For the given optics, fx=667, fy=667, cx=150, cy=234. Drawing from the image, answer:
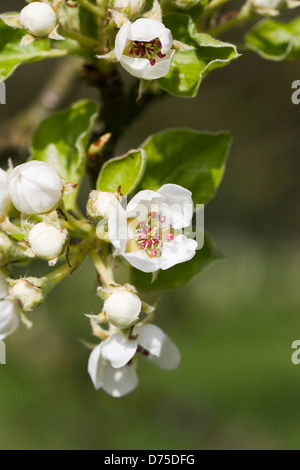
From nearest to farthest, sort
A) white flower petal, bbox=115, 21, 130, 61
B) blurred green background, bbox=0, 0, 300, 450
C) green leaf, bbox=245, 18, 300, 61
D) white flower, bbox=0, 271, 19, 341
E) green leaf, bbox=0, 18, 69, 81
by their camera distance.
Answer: white flower petal, bbox=115, 21, 130, 61, white flower, bbox=0, 271, 19, 341, green leaf, bbox=0, 18, 69, 81, green leaf, bbox=245, 18, 300, 61, blurred green background, bbox=0, 0, 300, 450

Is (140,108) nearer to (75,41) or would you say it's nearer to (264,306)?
(75,41)

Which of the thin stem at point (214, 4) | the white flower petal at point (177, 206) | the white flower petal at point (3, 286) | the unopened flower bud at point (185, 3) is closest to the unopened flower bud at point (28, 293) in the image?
the white flower petal at point (3, 286)

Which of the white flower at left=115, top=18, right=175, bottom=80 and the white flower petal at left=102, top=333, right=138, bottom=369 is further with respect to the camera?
the white flower petal at left=102, top=333, right=138, bottom=369

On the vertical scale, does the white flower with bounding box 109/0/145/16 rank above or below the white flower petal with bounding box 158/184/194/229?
above

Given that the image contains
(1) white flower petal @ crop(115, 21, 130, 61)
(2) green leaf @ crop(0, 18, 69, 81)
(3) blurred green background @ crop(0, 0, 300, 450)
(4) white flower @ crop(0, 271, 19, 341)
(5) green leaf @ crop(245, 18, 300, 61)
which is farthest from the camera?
(3) blurred green background @ crop(0, 0, 300, 450)

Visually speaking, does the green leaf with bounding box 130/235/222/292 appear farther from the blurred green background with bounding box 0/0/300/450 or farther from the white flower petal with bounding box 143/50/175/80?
the blurred green background with bounding box 0/0/300/450

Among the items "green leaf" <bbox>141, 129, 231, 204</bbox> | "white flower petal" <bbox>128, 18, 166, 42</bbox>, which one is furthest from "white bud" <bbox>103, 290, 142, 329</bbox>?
"white flower petal" <bbox>128, 18, 166, 42</bbox>

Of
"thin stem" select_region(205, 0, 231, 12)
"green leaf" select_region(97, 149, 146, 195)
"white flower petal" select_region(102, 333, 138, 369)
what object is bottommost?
"white flower petal" select_region(102, 333, 138, 369)

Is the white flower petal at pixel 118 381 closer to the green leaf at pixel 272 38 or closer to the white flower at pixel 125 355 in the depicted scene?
the white flower at pixel 125 355
